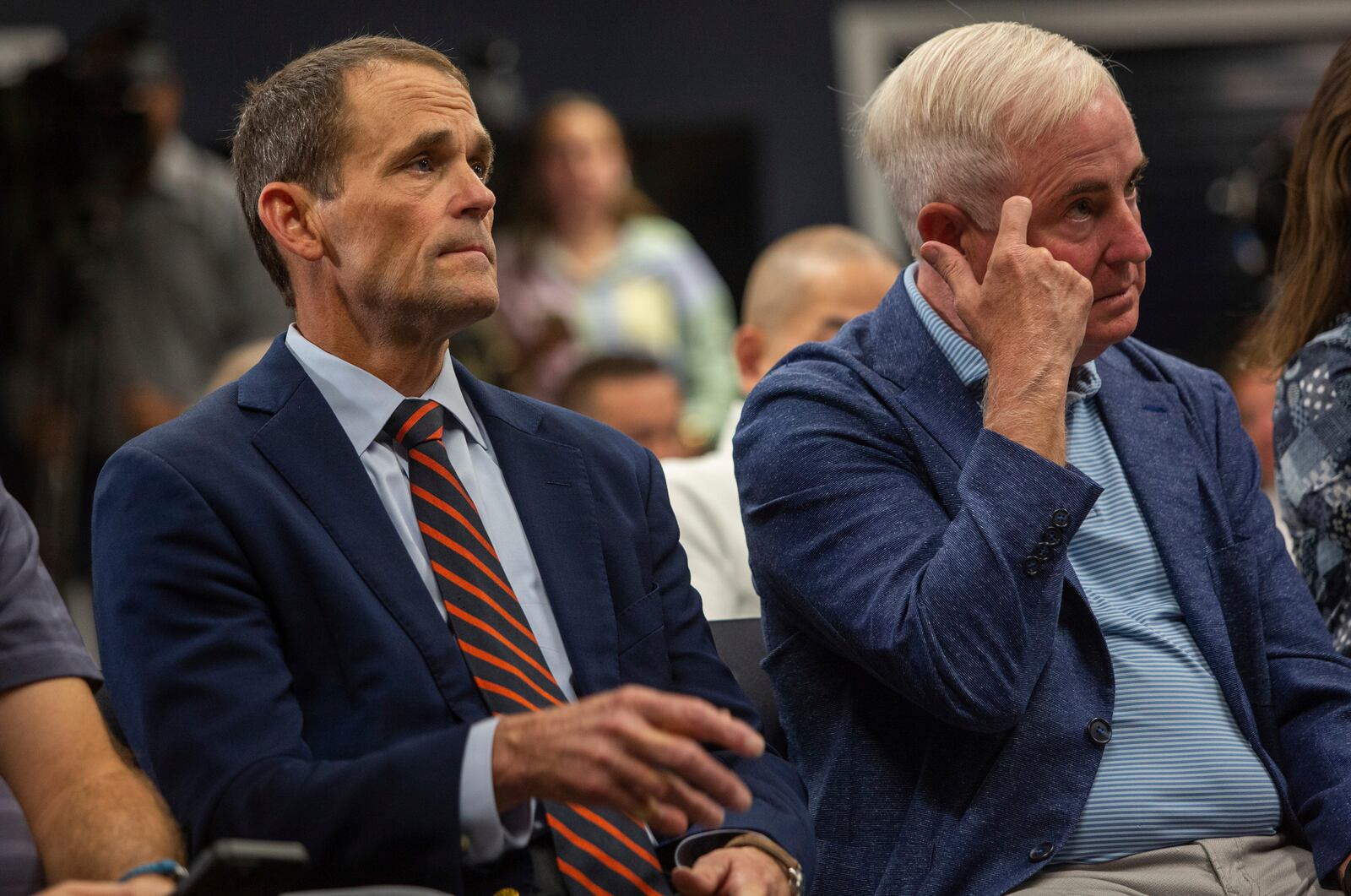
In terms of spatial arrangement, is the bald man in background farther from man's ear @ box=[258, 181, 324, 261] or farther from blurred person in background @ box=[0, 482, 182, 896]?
blurred person in background @ box=[0, 482, 182, 896]

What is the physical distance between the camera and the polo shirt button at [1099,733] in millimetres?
1857

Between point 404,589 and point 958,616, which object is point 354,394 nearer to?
point 404,589

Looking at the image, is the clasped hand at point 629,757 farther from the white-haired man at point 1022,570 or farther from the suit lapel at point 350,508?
the white-haired man at point 1022,570

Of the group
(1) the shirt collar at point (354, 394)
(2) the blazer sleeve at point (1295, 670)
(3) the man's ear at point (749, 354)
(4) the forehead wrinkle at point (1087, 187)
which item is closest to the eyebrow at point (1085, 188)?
(4) the forehead wrinkle at point (1087, 187)

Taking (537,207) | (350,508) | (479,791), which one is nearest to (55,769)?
(350,508)

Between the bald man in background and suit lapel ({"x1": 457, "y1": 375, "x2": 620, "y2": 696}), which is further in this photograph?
the bald man in background

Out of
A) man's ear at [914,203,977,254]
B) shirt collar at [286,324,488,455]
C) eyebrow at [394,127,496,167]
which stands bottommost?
shirt collar at [286,324,488,455]

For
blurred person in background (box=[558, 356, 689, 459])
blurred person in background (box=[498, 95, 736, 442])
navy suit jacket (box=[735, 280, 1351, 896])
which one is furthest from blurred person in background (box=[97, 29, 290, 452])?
navy suit jacket (box=[735, 280, 1351, 896])

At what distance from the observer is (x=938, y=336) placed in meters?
2.05

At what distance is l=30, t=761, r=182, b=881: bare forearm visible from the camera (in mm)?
1613

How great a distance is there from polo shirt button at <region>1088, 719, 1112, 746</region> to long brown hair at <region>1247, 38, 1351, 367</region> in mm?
775

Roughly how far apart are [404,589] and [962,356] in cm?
75

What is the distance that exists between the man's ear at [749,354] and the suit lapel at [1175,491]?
116cm

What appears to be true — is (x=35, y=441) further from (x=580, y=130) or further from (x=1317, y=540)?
(x=1317, y=540)
